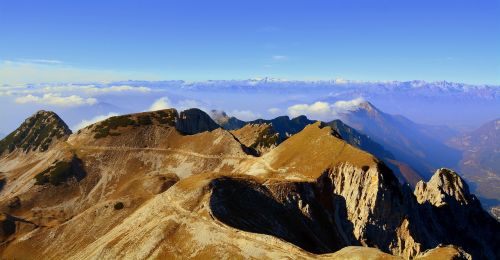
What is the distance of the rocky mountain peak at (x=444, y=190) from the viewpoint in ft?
526

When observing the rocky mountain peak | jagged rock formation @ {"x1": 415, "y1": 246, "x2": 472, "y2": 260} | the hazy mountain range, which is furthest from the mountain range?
the rocky mountain peak

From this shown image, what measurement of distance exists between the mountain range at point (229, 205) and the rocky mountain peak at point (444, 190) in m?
0.48

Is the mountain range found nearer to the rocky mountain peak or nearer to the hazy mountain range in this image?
the hazy mountain range

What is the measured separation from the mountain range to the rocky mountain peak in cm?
48

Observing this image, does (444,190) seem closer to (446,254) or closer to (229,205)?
(229,205)

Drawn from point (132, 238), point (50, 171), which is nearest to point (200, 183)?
point (132, 238)

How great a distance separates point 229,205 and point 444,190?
101781 mm

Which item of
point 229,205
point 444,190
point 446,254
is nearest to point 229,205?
point 229,205

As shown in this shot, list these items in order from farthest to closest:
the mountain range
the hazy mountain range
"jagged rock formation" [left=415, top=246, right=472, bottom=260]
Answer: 1. the hazy mountain range
2. the mountain range
3. "jagged rock formation" [left=415, top=246, right=472, bottom=260]

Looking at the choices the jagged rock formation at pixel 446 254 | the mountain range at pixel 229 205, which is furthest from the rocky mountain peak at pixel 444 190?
the jagged rock formation at pixel 446 254

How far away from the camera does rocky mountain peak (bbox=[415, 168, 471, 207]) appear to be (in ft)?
526

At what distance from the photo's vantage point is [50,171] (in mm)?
174625

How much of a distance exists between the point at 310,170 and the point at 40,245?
79.1m

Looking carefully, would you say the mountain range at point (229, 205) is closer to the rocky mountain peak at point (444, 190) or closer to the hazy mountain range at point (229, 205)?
the hazy mountain range at point (229, 205)
